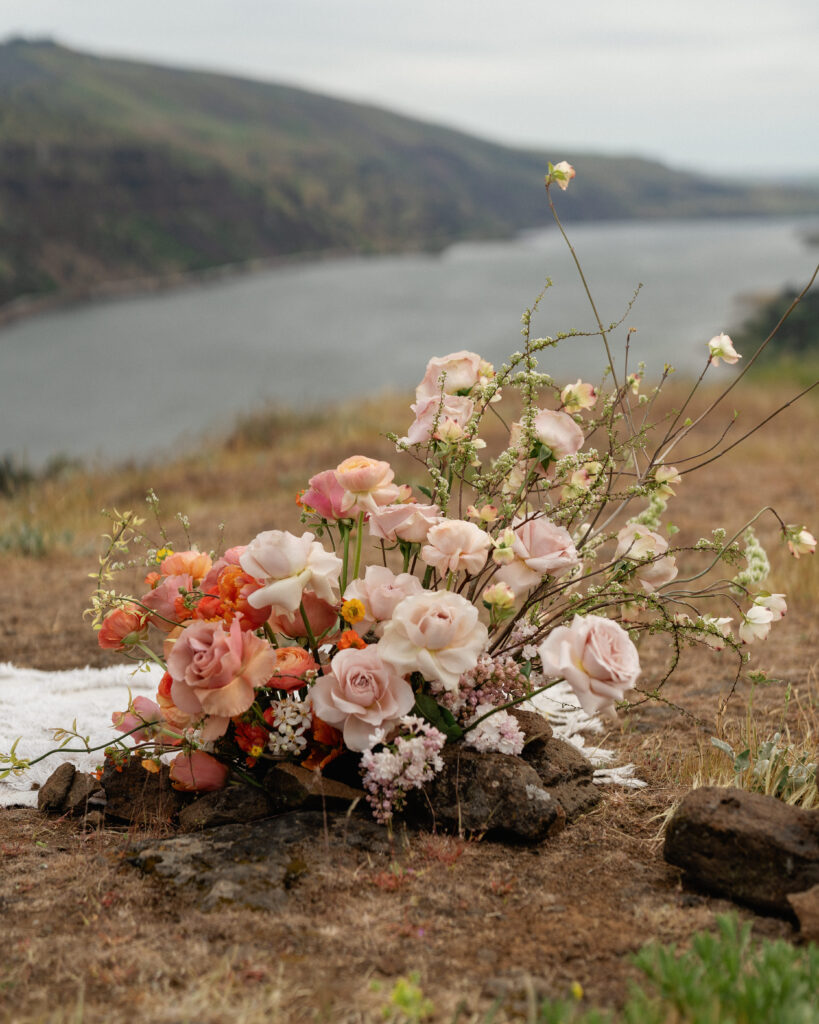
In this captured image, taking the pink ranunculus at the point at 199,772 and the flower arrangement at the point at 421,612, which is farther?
the pink ranunculus at the point at 199,772

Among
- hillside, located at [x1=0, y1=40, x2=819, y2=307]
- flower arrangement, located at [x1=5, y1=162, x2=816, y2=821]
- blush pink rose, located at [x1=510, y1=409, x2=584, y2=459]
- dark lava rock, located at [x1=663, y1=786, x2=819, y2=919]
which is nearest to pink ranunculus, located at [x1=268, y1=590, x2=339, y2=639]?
flower arrangement, located at [x1=5, y1=162, x2=816, y2=821]

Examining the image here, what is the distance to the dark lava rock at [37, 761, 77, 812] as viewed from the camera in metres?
2.82

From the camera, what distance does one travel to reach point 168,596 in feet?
8.55

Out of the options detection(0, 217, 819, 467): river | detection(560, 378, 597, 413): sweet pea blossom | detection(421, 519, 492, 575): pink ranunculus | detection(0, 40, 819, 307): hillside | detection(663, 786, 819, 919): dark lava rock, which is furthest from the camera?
detection(0, 40, 819, 307): hillside

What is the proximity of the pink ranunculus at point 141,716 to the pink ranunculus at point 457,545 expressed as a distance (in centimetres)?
94

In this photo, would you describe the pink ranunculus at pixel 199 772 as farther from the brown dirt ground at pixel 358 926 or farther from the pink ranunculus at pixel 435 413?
the pink ranunculus at pixel 435 413

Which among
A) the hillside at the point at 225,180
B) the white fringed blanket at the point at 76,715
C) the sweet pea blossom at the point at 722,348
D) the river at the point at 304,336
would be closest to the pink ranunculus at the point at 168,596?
the white fringed blanket at the point at 76,715

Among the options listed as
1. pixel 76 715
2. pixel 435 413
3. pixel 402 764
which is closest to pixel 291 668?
pixel 402 764

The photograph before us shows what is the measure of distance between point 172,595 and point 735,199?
148 meters

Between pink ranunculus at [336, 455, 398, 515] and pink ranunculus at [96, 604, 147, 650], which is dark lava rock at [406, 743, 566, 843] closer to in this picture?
pink ranunculus at [336, 455, 398, 515]

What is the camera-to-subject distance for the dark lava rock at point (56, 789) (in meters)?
2.82

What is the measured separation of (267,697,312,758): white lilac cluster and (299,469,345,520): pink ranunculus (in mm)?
508

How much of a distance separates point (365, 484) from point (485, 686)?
643mm

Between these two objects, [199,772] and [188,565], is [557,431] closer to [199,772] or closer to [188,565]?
[188,565]
